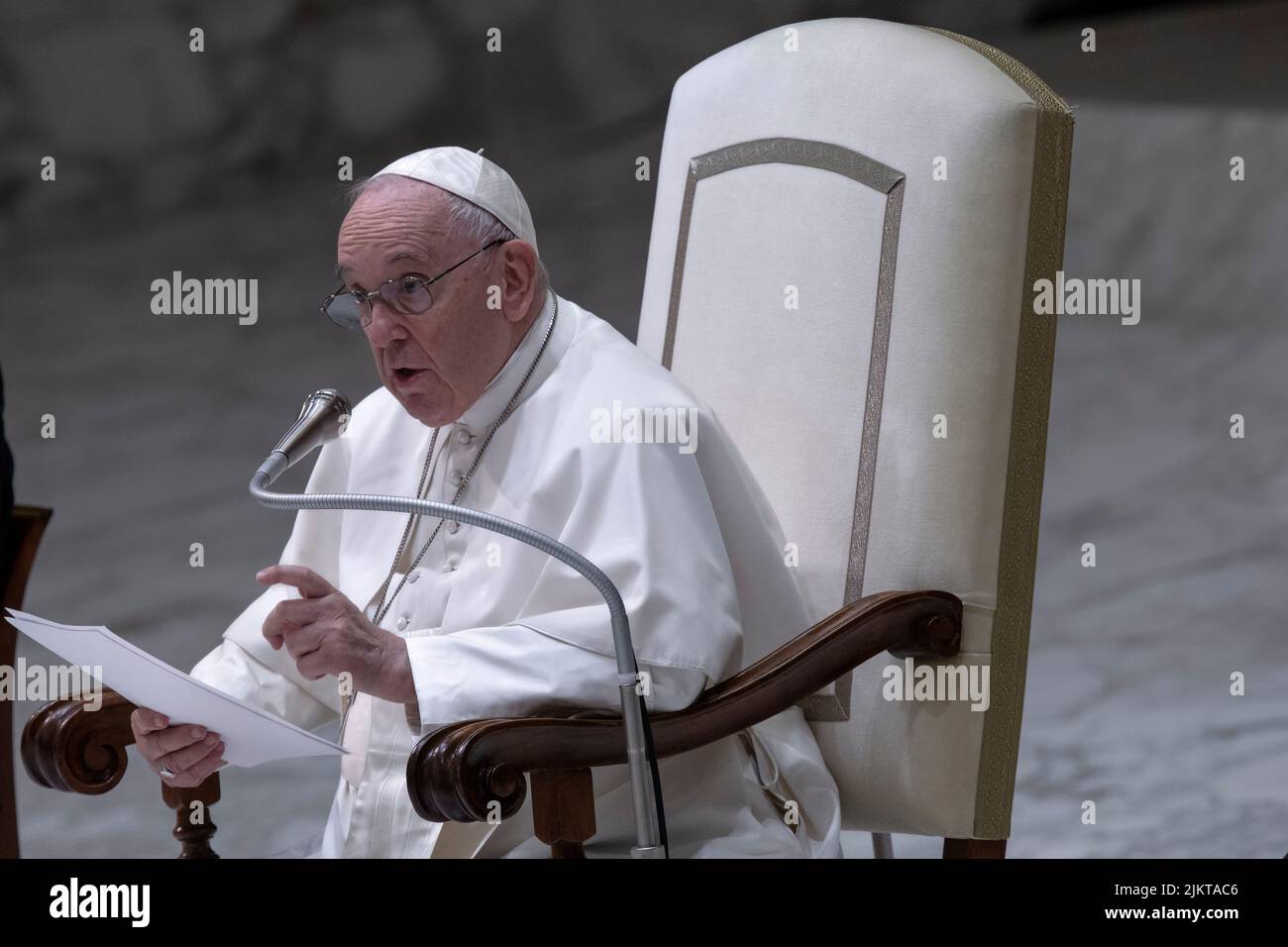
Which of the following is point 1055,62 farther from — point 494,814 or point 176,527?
point 494,814

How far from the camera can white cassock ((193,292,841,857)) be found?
2303 millimetres

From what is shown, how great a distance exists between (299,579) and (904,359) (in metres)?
0.98

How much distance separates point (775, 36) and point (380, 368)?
0.89 m

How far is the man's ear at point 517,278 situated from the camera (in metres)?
2.63

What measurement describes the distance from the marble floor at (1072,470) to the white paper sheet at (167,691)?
9.39ft

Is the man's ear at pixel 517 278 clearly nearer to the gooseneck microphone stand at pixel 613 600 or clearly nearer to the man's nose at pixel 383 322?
the man's nose at pixel 383 322

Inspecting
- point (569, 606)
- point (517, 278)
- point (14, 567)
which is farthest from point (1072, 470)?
point (569, 606)

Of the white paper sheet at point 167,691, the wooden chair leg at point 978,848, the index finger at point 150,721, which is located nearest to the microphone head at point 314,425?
the white paper sheet at point 167,691

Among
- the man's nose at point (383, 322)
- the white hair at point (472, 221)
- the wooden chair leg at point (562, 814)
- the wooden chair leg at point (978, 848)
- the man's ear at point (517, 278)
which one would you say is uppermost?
the white hair at point (472, 221)

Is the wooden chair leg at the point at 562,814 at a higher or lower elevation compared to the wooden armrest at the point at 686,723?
lower

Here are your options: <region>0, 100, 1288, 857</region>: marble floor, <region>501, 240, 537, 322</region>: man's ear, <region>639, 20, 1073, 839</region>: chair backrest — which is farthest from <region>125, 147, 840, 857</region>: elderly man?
<region>0, 100, 1288, 857</region>: marble floor

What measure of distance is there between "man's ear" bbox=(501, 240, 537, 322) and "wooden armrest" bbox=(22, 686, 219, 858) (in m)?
0.81

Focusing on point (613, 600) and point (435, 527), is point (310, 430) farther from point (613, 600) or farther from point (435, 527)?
point (435, 527)

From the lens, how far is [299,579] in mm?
2215
